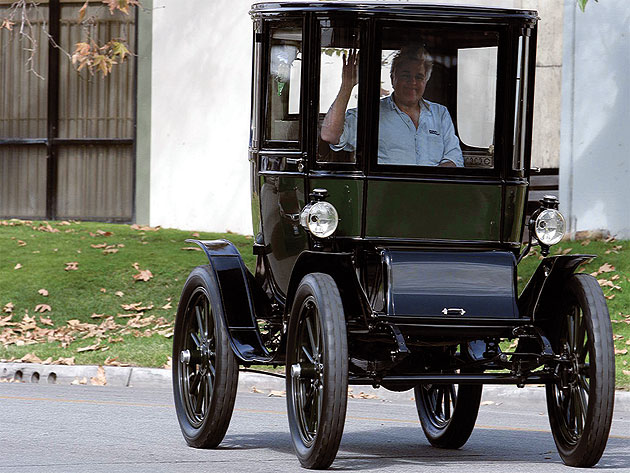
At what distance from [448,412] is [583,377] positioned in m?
1.62

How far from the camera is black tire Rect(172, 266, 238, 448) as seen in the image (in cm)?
747

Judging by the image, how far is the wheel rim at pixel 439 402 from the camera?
8.29 m

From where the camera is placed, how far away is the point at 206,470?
690 cm

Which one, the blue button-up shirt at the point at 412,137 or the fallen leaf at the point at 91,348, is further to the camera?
the fallen leaf at the point at 91,348

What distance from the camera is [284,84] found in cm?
768

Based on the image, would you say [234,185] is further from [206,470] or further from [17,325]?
[206,470]

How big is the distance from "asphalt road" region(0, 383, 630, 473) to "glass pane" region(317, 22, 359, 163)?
5.34 ft

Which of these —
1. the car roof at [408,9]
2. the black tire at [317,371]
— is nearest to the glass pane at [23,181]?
the car roof at [408,9]

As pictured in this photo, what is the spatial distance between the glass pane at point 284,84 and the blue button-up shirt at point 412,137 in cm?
39

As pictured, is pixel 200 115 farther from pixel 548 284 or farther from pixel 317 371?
pixel 317 371

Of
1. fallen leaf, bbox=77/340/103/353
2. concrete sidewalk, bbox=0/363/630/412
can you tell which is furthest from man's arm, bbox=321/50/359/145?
fallen leaf, bbox=77/340/103/353

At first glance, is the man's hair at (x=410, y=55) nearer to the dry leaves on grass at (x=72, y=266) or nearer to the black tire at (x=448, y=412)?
the black tire at (x=448, y=412)

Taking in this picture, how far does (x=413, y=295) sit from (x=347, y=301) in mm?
407

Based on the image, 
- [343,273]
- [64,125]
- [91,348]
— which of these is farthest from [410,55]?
[64,125]
